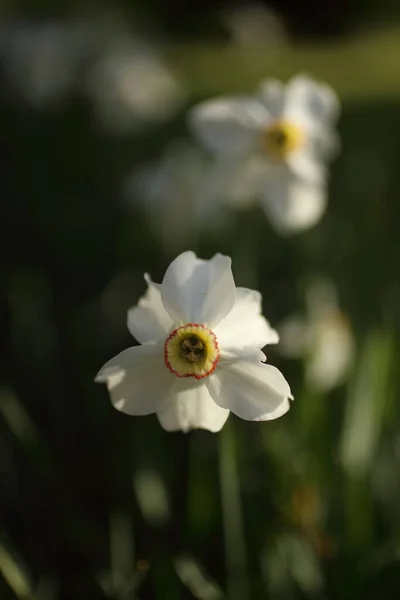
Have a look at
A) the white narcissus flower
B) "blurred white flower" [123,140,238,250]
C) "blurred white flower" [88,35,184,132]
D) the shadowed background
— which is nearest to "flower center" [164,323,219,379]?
the white narcissus flower

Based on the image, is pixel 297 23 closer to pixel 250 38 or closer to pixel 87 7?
pixel 250 38

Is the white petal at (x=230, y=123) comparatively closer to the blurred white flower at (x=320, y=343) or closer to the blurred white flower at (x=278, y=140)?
the blurred white flower at (x=278, y=140)

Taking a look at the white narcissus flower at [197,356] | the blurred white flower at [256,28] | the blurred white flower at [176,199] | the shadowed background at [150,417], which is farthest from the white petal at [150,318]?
the blurred white flower at [256,28]

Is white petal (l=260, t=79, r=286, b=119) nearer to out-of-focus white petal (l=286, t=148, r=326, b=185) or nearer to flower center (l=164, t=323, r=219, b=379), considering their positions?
out-of-focus white petal (l=286, t=148, r=326, b=185)

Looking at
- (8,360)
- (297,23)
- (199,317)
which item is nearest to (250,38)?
(297,23)

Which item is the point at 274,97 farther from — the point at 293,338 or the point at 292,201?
the point at 293,338

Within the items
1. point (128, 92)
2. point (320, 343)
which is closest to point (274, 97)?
point (320, 343)
